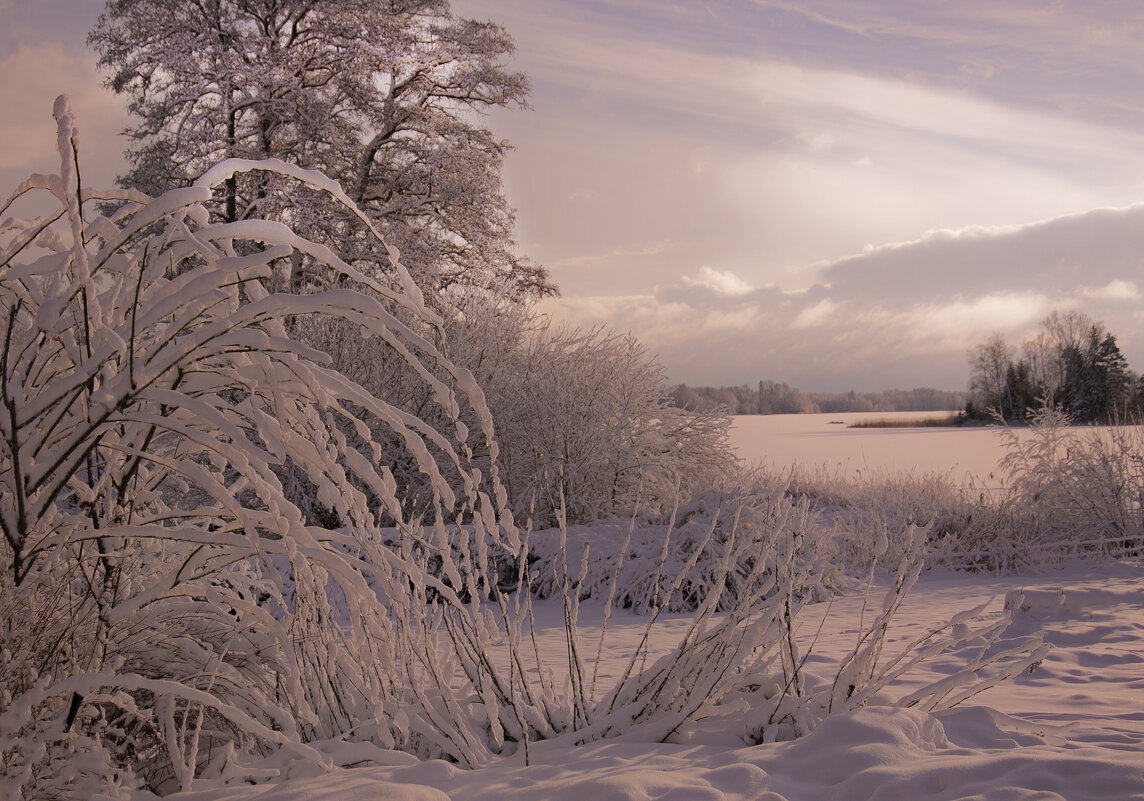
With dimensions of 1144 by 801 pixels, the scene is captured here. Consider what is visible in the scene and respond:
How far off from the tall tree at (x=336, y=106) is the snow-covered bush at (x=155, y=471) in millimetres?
12442

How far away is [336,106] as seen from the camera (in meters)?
16.2

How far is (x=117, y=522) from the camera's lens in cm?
215

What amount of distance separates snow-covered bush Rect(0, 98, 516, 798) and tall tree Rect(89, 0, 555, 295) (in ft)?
40.8

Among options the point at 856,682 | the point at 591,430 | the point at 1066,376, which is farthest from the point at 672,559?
the point at 1066,376

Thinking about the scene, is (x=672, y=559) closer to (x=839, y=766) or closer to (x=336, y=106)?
(x=839, y=766)

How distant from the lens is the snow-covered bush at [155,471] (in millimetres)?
1761

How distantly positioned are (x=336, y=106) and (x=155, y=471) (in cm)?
1571

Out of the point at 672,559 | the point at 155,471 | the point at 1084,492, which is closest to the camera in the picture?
the point at 155,471

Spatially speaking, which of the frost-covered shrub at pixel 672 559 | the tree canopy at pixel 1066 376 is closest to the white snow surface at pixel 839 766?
the frost-covered shrub at pixel 672 559

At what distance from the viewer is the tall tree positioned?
48.4 ft

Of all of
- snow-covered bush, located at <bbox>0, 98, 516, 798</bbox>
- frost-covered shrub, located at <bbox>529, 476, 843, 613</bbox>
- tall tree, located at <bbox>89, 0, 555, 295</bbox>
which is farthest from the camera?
tall tree, located at <bbox>89, 0, 555, 295</bbox>

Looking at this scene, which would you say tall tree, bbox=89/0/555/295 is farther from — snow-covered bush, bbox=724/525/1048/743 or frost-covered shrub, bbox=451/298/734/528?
snow-covered bush, bbox=724/525/1048/743

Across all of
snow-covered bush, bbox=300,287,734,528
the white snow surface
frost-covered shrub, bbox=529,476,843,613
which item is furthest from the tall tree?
the white snow surface

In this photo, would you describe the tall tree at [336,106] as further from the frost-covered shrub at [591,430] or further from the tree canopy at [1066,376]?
the tree canopy at [1066,376]
